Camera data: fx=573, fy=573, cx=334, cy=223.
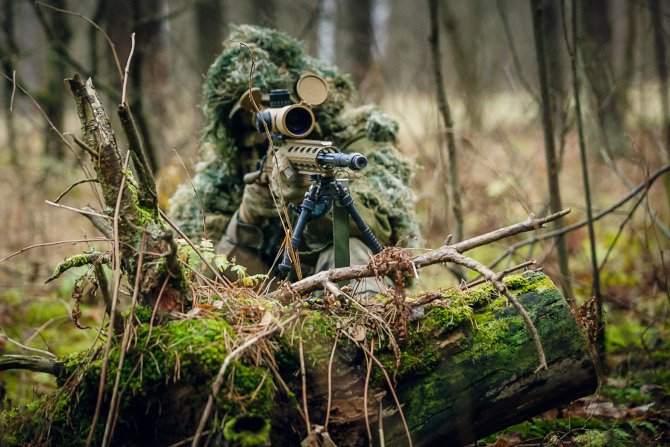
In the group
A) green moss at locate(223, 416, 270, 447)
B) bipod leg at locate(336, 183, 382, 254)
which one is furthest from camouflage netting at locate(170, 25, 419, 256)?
green moss at locate(223, 416, 270, 447)

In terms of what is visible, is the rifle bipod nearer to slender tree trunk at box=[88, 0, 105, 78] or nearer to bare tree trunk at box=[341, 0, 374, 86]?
slender tree trunk at box=[88, 0, 105, 78]

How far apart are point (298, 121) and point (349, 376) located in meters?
1.33

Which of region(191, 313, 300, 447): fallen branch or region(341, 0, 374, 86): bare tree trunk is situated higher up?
region(341, 0, 374, 86): bare tree trunk

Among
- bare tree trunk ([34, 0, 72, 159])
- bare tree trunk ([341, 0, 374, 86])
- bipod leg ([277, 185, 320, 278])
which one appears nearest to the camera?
bipod leg ([277, 185, 320, 278])

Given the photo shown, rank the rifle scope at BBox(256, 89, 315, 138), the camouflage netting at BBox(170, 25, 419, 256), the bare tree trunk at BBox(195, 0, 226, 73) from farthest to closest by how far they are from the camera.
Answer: the bare tree trunk at BBox(195, 0, 226, 73) < the camouflage netting at BBox(170, 25, 419, 256) < the rifle scope at BBox(256, 89, 315, 138)

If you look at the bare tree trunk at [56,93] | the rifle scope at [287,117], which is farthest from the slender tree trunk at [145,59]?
the rifle scope at [287,117]

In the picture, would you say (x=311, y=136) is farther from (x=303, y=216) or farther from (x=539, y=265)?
(x=539, y=265)

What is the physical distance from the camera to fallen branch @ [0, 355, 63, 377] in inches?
88.7

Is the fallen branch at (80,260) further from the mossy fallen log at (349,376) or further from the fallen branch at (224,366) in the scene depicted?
the fallen branch at (224,366)

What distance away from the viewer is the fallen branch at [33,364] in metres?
2.25

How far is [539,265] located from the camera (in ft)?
15.1

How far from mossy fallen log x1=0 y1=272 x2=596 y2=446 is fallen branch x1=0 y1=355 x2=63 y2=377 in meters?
0.06

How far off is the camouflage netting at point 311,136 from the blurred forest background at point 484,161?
0.39 metres

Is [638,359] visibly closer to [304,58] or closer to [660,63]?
[304,58]
